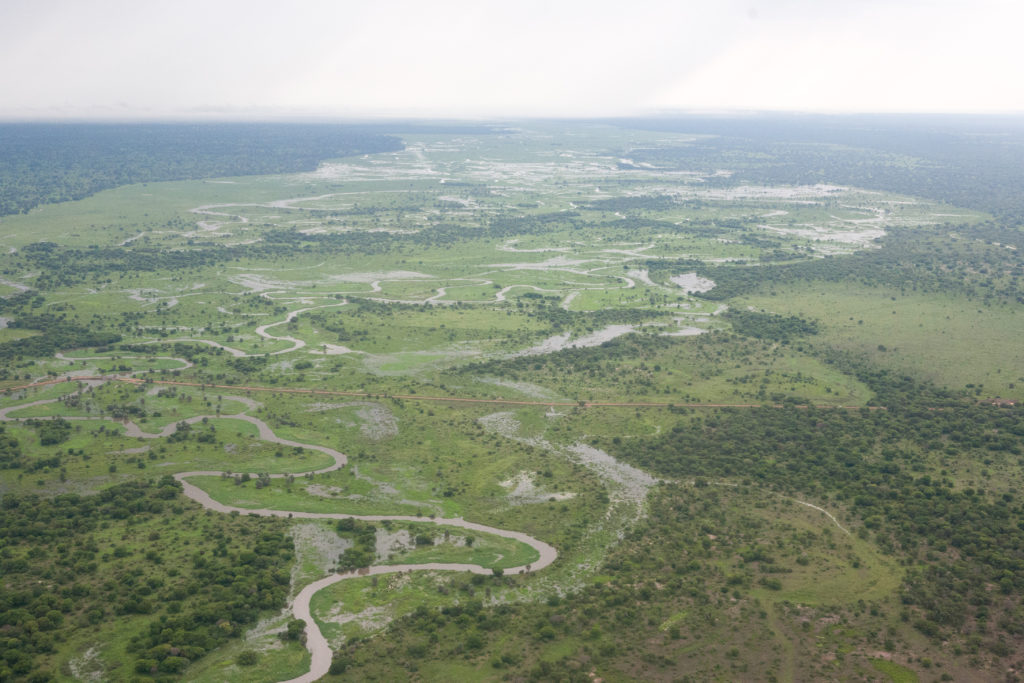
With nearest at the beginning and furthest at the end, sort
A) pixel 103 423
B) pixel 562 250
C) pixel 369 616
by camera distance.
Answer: pixel 369 616 → pixel 103 423 → pixel 562 250

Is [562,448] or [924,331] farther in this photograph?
[924,331]

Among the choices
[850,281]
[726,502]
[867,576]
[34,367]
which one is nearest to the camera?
[867,576]

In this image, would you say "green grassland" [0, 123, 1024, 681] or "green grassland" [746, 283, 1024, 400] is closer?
"green grassland" [0, 123, 1024, 681]

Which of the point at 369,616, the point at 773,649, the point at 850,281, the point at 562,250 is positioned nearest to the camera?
the point at 773,649


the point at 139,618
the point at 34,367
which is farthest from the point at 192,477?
the point at 34,367

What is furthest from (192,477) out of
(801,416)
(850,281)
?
(850,281)

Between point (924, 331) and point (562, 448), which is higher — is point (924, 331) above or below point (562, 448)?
above

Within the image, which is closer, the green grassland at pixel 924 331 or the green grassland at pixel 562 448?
the green grassland at pixel 562 448

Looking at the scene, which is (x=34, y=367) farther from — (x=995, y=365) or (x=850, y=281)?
(x=850, y=281)

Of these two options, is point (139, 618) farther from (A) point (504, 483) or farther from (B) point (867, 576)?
(B) point (867, 576)

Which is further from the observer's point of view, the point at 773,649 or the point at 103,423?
the point at 103,423
